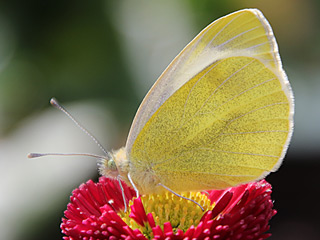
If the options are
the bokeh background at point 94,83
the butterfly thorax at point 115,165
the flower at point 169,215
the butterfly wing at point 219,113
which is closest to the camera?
the flower at point 169,215

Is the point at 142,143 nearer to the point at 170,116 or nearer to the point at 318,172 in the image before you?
the point at 170,116

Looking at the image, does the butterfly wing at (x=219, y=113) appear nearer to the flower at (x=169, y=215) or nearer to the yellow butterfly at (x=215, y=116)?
the yellow butterfly at (x=215, y=116)

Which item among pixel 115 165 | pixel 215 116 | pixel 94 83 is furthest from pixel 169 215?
pixel 94 83

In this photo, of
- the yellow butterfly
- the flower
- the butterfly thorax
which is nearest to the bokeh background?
the flower

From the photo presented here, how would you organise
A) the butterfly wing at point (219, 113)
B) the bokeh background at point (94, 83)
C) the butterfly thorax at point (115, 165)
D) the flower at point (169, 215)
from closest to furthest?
the flower at point (169, 215) → the butterfly wing at point (219, 113) → the butterfly thorax at point (115, 165) → the bokeh background at point (94, 83)

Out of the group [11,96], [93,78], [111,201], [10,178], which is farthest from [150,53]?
[111,201]

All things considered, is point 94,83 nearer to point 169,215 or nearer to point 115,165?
point 115,165

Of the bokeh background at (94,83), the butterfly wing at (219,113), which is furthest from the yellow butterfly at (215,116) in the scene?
the bokeh background at (94,83)
